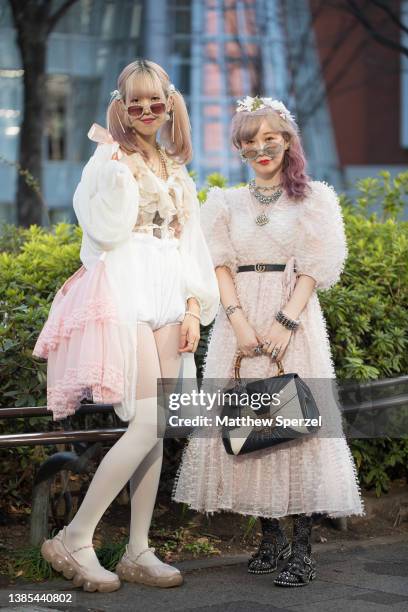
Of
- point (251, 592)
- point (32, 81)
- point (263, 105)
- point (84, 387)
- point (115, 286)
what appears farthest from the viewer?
point (32, 81)

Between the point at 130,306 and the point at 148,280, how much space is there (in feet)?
0.46

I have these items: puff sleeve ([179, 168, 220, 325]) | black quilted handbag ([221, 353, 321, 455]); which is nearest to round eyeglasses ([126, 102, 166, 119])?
puff sleeve ([179, 168, 220, 325])

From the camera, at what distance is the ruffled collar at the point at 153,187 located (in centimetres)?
443

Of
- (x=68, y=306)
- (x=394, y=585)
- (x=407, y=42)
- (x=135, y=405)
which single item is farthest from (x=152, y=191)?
(x=407, y=42)

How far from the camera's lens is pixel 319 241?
15.5 ft

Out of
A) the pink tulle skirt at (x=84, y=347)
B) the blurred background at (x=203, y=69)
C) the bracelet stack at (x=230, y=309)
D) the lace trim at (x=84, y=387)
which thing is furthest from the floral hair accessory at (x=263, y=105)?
the blurred background at (x=203, y=69)

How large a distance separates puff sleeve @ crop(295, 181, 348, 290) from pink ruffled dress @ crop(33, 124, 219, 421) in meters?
0.44

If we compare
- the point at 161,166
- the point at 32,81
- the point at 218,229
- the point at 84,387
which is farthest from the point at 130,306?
the point at 32,81

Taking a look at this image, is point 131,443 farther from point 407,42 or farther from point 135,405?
point 407,42

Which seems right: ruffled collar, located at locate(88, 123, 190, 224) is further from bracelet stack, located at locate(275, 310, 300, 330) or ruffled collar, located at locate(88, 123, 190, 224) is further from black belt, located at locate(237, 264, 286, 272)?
bracelet stack, located at locate(275, 310, 300, 330)

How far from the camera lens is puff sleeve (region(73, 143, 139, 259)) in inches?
168

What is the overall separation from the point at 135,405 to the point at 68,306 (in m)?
0.48

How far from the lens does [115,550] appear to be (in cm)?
474

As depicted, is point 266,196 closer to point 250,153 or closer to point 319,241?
point 250,153
